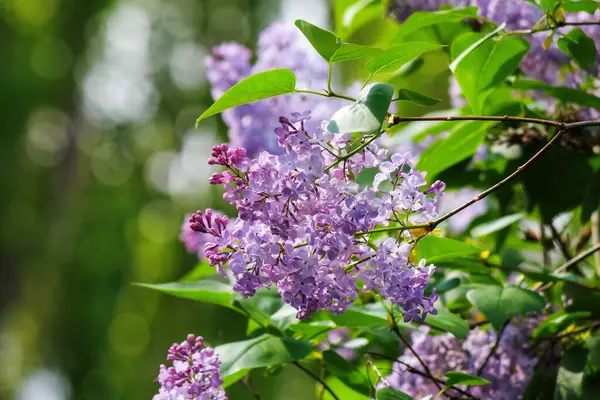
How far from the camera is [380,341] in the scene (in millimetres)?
1062

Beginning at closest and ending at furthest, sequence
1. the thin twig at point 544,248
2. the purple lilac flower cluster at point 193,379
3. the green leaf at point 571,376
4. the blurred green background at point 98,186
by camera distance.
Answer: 1. the purple lilac flower cluster at point 193,379
2. the green leaf at point 571,376
3. the thin twig at point 544,248
4. the blurred green background at point 98,186

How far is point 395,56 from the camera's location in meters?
0.73

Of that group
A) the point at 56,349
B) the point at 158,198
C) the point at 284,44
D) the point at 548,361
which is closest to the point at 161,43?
the point at 158,198

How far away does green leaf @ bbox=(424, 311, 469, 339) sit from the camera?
867 millimetres

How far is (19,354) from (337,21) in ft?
37.3

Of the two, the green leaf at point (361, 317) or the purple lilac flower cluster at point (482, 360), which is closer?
the green leaf at point (361, 317)

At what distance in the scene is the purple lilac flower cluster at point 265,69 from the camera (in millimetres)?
1590

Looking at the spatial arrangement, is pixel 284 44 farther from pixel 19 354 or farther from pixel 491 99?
pixel 19 354

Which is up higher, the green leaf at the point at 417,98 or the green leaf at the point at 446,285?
the green leaf at the point at 417,98

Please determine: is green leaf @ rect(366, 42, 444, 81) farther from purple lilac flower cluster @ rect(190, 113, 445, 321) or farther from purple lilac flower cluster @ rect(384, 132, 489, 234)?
purple lilac flower cluster @ rect(384, 132, 489, 234)

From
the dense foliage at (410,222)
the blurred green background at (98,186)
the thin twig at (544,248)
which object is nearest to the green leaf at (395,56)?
the dense foliage at (410,222)

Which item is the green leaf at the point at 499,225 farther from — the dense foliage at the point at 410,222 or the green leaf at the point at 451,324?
the green leaf at the point at 451,324

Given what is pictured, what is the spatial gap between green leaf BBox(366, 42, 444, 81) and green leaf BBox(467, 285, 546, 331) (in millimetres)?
310

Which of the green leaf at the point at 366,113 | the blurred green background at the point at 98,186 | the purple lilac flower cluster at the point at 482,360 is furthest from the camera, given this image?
the blurred green background at the point at 98,186
